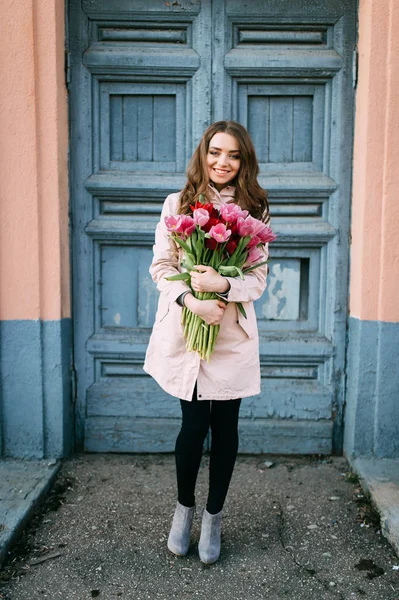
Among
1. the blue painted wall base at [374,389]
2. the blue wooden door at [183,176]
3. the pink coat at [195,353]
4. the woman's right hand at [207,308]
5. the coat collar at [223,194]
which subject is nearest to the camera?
the woman's right hand at [207,308]

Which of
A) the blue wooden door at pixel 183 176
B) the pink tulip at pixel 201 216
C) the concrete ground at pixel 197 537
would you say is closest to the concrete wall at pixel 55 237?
the blue wooden door at pixel 183 176

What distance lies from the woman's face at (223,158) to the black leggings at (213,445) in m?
0.93

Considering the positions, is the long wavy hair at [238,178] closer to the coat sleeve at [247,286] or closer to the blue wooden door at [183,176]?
the coat sleeve at [247,286]

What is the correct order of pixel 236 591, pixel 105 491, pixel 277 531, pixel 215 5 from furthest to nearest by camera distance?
pixel 215 5
pixel 105 491
pixel 277 531
pixel 236 591

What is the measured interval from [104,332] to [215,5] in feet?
6.96

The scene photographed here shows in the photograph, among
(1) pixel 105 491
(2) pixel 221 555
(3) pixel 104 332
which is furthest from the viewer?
(3) pixel 104 332

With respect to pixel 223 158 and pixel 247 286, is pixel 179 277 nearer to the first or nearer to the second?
pixel 247 286

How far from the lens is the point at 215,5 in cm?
350

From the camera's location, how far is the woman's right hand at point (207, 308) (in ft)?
7.64

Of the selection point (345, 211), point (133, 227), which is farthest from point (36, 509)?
point (345, 211)

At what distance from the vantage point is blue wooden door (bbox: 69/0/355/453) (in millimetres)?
3531

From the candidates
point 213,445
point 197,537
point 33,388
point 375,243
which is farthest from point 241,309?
point 33,388

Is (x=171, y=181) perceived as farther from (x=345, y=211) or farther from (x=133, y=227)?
(x=345, y=211)

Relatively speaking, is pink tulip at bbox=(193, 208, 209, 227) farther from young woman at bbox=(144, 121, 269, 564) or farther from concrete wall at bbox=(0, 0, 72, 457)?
concrete wall at bbox=(0, 0, 72, 457)
